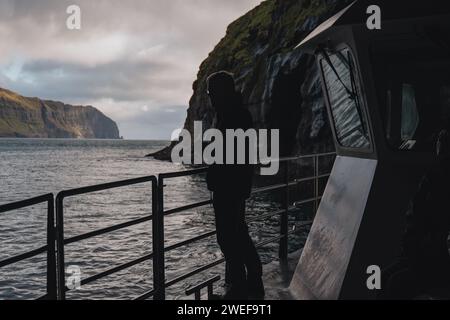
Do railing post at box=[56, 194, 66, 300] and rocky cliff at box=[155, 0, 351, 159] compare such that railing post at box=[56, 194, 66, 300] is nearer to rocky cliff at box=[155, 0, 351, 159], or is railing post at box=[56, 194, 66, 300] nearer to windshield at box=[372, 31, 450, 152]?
windshield at box=[372, 31, 450, 152]

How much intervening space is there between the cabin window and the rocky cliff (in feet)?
85.6

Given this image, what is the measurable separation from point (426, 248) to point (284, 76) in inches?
1642

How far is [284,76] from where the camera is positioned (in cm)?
4412

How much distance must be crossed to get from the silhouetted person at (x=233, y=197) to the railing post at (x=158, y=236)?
2.18ft

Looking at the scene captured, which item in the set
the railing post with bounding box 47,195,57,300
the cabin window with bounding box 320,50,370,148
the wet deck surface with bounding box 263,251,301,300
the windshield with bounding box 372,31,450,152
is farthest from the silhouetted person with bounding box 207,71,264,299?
the railing post with bounding box 47,195,57,300

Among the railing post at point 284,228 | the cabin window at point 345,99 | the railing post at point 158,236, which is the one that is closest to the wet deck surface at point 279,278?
the railing post at point 284,228

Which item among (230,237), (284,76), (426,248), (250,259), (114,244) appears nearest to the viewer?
(426,248)

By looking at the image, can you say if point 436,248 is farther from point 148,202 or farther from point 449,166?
point 148,202

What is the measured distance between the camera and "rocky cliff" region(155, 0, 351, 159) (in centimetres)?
3906

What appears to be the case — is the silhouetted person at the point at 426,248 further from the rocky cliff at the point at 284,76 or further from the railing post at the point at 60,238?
the rocky cliff at the point at 284,76

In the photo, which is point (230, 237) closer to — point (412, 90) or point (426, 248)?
point (426, 248)

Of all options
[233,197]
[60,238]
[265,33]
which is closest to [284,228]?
[233,197]

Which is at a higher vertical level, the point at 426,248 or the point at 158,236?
the point at 426,248

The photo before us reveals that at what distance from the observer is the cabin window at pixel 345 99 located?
438 cm
